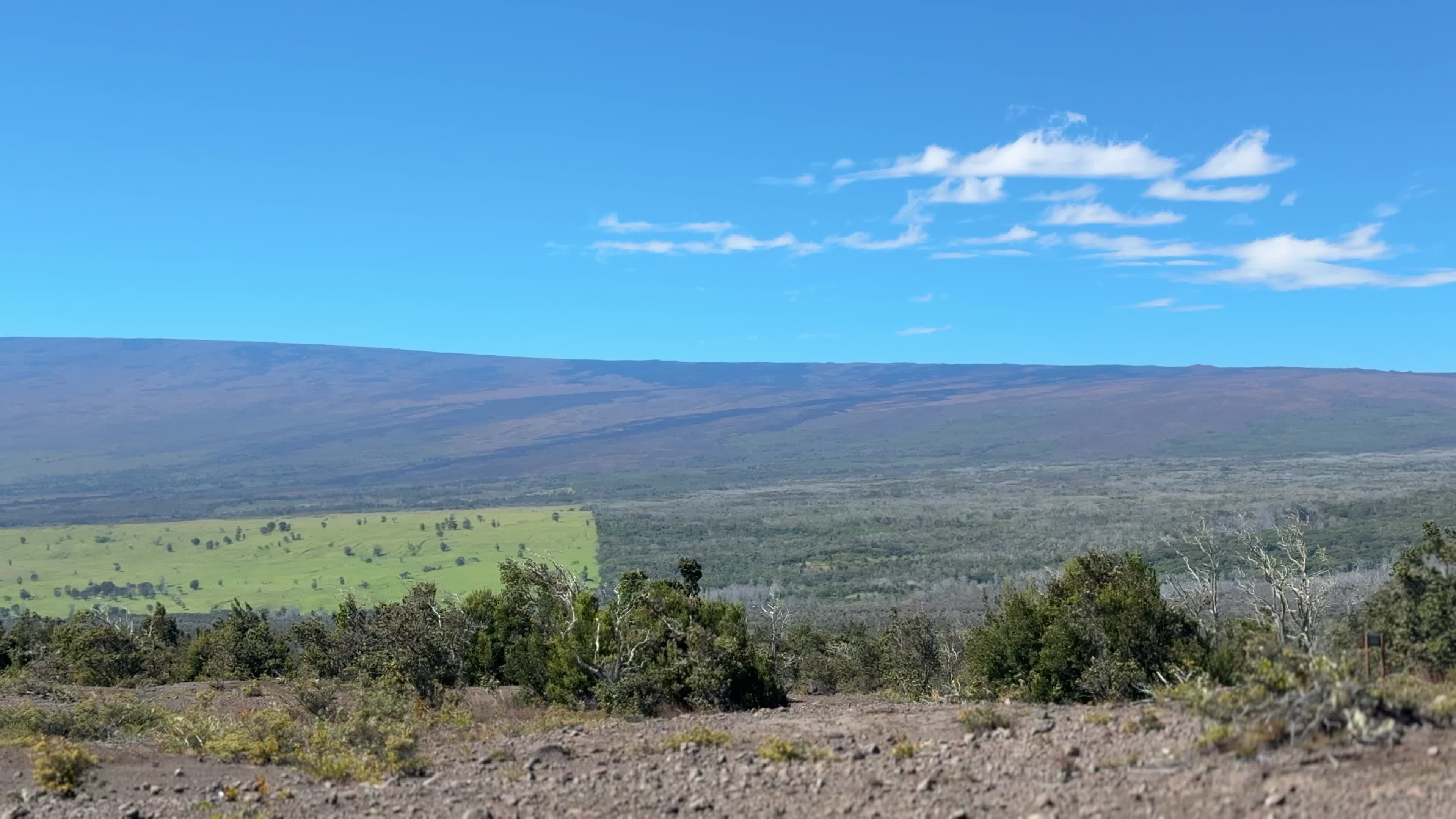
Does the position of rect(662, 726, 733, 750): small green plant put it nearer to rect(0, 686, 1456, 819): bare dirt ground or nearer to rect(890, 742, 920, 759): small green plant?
rect(0, 686, 1456, 819): bare dirt ground

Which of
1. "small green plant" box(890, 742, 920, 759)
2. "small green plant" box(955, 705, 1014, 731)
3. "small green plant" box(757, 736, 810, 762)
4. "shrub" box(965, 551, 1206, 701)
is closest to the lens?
"small green plant" box(890, 742, 920, 759)

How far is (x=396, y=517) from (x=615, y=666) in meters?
102

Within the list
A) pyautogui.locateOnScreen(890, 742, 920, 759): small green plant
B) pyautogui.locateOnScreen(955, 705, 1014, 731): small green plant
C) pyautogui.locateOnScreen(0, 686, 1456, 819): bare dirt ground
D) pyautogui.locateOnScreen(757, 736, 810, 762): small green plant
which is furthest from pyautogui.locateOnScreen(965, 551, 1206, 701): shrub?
pyautogui.locateOnScreen(757, 736, 810, 762): small green plant

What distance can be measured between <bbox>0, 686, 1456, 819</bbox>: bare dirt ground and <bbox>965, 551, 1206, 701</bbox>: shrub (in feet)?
11.8

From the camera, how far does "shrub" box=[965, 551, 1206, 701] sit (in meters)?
15.6

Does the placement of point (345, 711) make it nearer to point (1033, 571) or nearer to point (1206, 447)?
point (1033, 571)

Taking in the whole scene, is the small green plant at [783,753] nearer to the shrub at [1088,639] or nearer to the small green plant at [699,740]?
the small green plant at [699,740]

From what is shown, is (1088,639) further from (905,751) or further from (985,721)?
(905,751)

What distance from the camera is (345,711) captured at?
15.0 meters

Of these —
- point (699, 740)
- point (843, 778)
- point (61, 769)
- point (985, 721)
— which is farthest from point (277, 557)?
point (843, 778)

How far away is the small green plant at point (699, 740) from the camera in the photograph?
11.2m

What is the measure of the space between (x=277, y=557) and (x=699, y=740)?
81.2m

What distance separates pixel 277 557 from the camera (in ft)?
278

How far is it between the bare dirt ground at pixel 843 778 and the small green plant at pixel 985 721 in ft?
0.45
